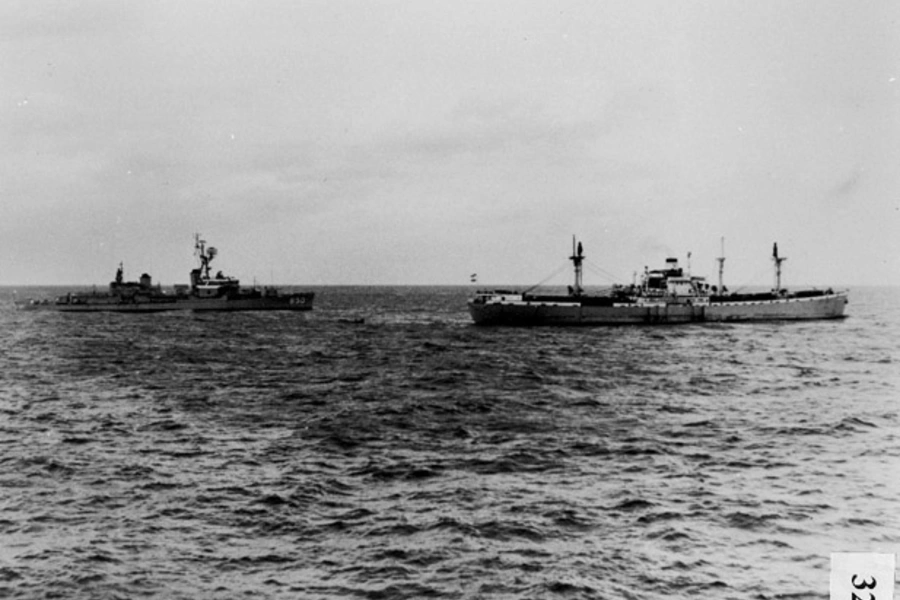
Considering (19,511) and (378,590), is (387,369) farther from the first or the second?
(378,590)

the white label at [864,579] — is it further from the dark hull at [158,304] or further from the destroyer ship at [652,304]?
the dark hull at [158,304]

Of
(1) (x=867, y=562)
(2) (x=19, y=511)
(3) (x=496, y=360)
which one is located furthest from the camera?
(3) (x=496, y=360)

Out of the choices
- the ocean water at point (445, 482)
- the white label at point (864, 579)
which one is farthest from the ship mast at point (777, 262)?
the white label at point (864, 579)

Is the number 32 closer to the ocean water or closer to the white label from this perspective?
the white label

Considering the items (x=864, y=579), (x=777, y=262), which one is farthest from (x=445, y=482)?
(x=777, y=262)

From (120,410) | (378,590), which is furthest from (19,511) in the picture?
(120,410)
